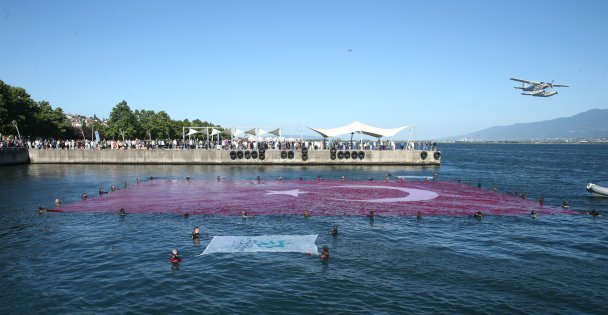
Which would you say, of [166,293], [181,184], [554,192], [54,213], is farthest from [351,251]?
[554,192]

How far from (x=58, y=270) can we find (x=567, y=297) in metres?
24.6

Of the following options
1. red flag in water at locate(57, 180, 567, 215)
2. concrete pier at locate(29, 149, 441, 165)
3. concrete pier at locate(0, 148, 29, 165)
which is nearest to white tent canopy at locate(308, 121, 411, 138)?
concrete pier at locate(29, 149, 441, 165)

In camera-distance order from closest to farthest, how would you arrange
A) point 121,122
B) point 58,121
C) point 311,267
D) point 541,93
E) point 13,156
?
point 311,267
point 13,156
point 541,93
point 58,121
point 121,122

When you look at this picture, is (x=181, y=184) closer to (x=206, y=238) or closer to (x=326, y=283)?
(x=206, y=238)

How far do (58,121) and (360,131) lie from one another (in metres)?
84.8

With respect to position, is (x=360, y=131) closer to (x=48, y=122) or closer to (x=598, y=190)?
(x=598, y=190)

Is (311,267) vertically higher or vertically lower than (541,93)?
lower

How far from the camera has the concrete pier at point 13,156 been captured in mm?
78125

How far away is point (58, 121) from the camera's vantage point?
11750 centimetres

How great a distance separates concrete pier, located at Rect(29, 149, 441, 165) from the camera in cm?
8475

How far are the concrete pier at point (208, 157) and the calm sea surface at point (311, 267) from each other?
49935 millimetres

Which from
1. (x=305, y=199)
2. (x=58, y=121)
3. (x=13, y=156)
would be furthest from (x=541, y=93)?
(x=58, y=121)

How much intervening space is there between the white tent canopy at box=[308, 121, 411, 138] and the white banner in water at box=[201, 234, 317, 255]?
65248mm

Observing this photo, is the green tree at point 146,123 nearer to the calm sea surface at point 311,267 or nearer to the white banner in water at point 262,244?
the calm sea surface at point 311,267
